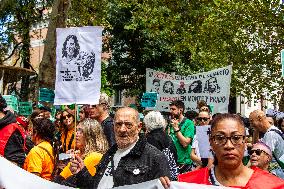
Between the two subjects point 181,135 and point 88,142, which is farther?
point 181,135

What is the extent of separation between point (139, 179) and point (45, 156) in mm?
1962

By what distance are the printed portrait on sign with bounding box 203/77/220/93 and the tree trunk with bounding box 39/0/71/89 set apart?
469 centimetres

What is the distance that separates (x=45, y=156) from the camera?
6.95 meters

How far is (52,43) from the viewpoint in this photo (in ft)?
56.9

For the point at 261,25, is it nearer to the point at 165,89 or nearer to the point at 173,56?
the point at 173,56

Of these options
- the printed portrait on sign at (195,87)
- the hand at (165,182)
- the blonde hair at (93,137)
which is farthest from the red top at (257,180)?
the printed portrait on sign at (195,87)

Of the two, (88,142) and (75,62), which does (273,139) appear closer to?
(88,142)

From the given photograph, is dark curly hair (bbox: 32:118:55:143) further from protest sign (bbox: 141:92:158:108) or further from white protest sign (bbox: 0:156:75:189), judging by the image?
protest sign (bbox: 141:92:158:108)

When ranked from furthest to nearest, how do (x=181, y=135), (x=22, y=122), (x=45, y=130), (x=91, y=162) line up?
(x=22, y=122), (x=181, y=135), (x=45, y=130), (x=91, y=162)

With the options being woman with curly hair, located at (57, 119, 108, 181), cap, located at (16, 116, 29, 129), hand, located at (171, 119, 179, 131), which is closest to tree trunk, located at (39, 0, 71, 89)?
cap, located at (16, 116, 29, 129)

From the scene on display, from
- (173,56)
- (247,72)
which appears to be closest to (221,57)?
(247,72)

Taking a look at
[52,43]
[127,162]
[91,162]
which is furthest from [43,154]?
[52,43]

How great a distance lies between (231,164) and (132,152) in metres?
1.24

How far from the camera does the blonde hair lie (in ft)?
20.4
